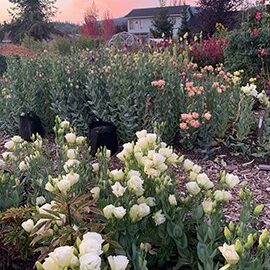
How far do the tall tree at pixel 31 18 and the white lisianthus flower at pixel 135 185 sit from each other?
3528cm

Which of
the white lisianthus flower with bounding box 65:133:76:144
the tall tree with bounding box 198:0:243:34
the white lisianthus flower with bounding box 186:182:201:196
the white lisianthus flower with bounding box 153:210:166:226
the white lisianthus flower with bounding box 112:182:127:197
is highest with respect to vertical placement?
the tall tree with bounding box 198:0:243:34

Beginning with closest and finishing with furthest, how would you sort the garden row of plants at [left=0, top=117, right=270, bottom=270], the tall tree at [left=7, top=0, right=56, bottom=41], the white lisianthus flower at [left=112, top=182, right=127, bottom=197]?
the garden row of plants at [left=0, top=117, right=270, bottom=270]
the white lisianthus flower at [left=112, top=182, right=127, bottom=197]
the tall tree at [left=7, top=0, right=56, bottom=41]

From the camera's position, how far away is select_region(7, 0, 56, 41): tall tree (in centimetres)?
3653

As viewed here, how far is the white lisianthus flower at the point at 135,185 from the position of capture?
7.00 ft

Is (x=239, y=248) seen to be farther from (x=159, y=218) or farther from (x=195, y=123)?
(x=195, y=123)

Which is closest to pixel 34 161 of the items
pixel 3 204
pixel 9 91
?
pixel 3 204

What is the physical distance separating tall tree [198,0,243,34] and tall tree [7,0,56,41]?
1819 cm

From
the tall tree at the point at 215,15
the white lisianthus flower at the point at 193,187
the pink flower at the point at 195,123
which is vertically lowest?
the pink flower at the point at 195,123

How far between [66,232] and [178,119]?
9.90 ft

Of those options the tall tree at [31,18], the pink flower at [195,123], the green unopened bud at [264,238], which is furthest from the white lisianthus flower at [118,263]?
the tall tree at [31,18]

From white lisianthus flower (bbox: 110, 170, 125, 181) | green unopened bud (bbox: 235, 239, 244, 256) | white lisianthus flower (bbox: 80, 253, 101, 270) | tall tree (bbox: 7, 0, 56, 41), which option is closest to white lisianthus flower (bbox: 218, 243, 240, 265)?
green unopened bud (bbox: 235, 239, 244, 256)

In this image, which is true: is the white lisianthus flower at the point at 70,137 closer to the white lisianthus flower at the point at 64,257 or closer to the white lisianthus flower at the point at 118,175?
the white lisianthus flower at the point at 118,175

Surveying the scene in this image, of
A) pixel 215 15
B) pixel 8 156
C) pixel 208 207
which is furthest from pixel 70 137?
pixel 215 15

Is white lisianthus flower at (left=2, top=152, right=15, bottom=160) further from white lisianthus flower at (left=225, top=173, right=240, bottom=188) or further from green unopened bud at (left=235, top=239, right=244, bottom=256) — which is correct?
green unopened bud at (left=235, top=239, right=244, bottom=256)
